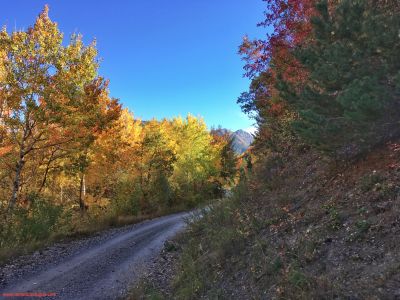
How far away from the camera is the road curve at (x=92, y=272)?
8.17 meters

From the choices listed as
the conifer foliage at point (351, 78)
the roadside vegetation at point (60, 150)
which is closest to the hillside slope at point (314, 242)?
the conifer foliage at point (351, 78)

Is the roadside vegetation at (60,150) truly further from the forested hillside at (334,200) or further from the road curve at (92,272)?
the forested hillside at (334,200)

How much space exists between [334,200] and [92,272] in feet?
22.9

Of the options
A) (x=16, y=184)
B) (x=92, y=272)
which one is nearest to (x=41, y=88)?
(x=16, y=184)

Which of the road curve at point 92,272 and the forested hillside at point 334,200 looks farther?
the road curve at point 92,272

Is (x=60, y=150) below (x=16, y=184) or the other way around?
the other way around

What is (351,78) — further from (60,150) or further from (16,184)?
(60,150)

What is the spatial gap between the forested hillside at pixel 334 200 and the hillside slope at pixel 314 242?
0.02 m

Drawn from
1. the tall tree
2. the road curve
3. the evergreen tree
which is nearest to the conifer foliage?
the evergreen tree

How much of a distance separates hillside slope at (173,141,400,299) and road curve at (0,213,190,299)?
1.98m

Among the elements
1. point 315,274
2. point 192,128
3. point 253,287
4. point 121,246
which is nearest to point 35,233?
point 121,246

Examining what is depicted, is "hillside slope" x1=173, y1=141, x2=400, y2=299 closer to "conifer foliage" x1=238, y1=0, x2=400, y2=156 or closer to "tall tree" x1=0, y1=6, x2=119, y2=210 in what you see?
"conifer foliage" x1=238, y1=0, x2=400, y2=156

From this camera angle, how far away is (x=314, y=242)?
529 centimetres

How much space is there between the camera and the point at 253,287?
540 centimetres
